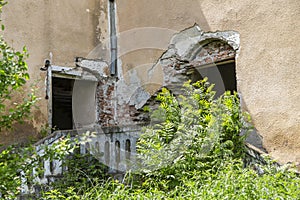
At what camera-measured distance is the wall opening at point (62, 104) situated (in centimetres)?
1009

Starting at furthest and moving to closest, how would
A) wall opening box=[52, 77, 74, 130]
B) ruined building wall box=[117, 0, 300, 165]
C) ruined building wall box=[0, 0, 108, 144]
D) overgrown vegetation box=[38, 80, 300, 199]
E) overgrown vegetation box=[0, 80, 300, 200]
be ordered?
wall opening box=[52, 77, 74, 130]
ruined building wall box=[0, 0, 108, 144]
ruined building wall box=[117, 0, 300, 165]
overgrown vegetation box=[38, 80, 300, 199]
overgrown vegetation box=[0, 80, 300, 200]

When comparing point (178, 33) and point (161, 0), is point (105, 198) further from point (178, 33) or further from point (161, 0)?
point (161, 0)

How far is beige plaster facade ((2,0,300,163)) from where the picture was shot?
5.63 metres

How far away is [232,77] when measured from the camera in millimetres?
9219

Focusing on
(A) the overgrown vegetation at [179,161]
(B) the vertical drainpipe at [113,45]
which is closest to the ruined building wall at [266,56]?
(A) the overgrown vegetation at [179,161]

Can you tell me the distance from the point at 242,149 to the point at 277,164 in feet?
2.19

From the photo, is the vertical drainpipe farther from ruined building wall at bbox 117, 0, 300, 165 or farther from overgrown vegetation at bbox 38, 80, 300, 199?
overgrown vegetation at bbox 38, 80, 300, 199

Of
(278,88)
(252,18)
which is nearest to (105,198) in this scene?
(278,88)

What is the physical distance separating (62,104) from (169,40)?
449cm

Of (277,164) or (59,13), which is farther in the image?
(59,13)

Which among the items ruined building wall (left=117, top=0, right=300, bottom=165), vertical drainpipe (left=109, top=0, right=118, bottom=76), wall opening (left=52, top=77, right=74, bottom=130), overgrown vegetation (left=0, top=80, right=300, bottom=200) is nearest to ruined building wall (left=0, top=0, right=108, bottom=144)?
vertical drainpipe (left=109, top=0, right=118, bottom=76)

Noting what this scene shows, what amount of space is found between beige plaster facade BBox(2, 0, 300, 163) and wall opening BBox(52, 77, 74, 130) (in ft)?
7.69

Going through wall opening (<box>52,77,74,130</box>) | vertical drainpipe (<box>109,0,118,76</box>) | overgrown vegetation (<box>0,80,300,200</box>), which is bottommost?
overgrown vegetation (<box>0,80,300,200</box>)

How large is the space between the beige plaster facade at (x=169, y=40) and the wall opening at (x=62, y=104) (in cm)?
235
